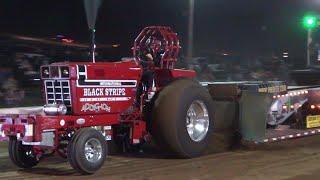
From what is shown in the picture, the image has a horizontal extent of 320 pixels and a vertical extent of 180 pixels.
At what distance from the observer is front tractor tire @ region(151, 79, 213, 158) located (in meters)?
10.2

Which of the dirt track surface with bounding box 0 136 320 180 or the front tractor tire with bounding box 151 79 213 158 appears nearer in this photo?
the dirt track surface with bounding box 0 136 320 180

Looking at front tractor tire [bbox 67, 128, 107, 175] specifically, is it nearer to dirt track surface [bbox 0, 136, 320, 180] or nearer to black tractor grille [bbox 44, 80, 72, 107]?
dirt track surface [bbox 0, 136, 320, 180]

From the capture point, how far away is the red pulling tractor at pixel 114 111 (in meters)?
8.90

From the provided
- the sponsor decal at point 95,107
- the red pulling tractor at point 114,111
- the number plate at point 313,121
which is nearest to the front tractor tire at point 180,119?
the red pulling tractor at point 114,111

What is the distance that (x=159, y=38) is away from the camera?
11023mm

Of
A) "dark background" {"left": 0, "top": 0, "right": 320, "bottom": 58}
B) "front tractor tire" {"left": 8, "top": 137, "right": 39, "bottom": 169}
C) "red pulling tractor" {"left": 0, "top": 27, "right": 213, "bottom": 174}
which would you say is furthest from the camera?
"dark background" {"left": 0, "top": 0, "right": 320, "bottom": 58}

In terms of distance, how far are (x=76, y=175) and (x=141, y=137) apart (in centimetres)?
162

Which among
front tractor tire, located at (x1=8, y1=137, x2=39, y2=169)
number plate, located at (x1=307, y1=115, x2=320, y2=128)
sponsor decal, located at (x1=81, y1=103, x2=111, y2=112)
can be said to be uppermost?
sponsor decal, located at (x1=81, y1=103, x2=111, y2=112)

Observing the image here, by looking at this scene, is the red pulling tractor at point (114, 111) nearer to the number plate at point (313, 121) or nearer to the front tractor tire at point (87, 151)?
the front tractor tire at point (87, 151)

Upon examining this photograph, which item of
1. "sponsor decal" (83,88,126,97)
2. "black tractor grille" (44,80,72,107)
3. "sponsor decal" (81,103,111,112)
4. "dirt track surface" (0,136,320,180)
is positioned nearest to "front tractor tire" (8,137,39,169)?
"dirt track surface" (0,136,320,180)

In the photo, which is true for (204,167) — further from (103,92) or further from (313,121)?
(313,121)

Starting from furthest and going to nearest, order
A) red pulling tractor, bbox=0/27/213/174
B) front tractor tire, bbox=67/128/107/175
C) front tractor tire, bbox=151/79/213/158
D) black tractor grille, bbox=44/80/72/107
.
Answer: front tractor tire, bbox=151/79/213/158, black tractor grille, bbox=44/80/72/107, red pulling tractor, bbox=0/27/213/174, front tractor tire, bbox=67/128/107/175

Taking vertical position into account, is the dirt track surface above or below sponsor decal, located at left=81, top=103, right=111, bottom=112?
below

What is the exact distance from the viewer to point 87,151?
8969mm
